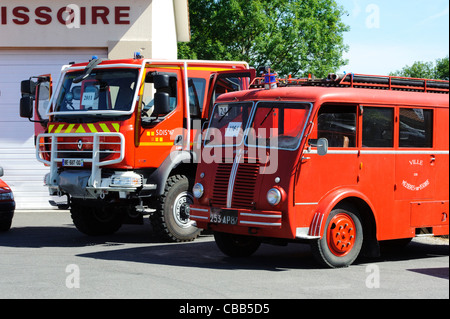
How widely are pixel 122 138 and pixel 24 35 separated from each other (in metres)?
9.00

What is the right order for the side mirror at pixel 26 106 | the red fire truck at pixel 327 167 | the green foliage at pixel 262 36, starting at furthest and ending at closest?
1. the green foliage at pixel 262 36
2. the side mirror at pixel 26 106
3. the red fire truck at pixel 327 167

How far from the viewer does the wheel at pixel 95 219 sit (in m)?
13.1

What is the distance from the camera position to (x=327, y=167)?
30.7 ft

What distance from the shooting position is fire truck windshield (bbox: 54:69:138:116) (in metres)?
11.7

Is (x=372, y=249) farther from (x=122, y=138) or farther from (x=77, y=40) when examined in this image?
(x=77, y=40)

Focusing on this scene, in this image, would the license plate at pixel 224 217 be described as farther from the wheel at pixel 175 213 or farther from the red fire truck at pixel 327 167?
the wheel at pixel 175 213

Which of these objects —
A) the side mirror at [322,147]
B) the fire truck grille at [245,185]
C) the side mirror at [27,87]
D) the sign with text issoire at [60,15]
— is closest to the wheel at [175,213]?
the fire truck grille at [245,185]

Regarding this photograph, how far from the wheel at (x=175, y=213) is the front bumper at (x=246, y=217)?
1.91 metres

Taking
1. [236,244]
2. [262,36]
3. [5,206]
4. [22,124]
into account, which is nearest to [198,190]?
[236,244]

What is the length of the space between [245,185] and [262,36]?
1451 inches

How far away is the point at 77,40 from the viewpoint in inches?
752
